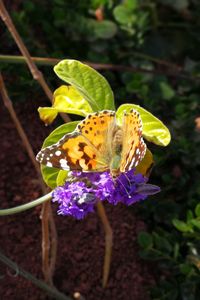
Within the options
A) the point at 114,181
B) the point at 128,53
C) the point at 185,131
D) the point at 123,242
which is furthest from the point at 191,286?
the point at 128,53

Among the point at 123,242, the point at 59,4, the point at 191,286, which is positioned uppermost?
the point at 59,4

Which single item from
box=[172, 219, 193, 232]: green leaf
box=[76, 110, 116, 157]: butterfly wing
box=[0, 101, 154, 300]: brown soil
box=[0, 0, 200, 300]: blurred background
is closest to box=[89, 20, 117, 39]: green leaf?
box=[0, 0, 200, 300]: blurred background

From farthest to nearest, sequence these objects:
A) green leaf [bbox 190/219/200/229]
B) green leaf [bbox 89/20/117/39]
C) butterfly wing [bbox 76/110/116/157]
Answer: green leaf [bbox 89/20/117/39] < green leaf [bbox 190/219/200/229] < butterfly wing [bbox 76/110/116/157]

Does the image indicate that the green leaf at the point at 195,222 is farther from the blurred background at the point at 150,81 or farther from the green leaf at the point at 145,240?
the green leaf at the point at 145,240

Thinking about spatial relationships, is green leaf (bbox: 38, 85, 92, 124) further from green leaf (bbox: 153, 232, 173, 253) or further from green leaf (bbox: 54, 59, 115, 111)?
green leaf (bbox: 153, 232, 173, 253)

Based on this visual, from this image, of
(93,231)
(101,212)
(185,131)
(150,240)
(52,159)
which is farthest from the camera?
(185,131)

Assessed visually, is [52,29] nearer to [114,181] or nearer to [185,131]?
[185,131]

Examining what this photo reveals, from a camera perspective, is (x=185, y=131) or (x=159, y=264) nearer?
(x=159, y=264)
